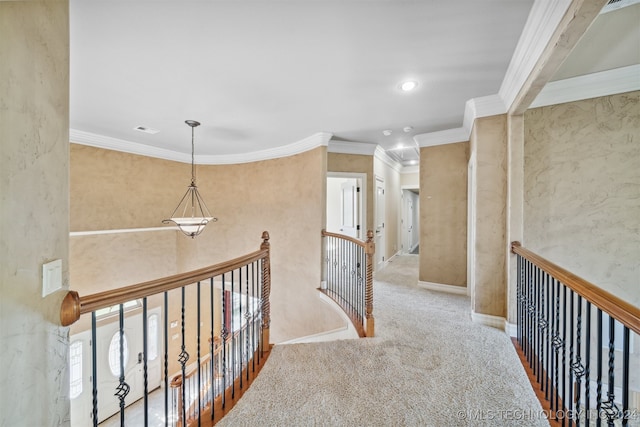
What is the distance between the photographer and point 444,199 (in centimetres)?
405

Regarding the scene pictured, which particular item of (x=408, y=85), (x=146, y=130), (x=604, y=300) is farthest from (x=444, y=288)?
(x=146, y=130)

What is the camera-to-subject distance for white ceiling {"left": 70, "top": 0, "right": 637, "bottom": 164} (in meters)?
1.60

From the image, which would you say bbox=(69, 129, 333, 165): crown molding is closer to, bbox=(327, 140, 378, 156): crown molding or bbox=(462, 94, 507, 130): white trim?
bbox=(327, 140, 378, 156): crown molding

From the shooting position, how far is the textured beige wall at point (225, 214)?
4.15m

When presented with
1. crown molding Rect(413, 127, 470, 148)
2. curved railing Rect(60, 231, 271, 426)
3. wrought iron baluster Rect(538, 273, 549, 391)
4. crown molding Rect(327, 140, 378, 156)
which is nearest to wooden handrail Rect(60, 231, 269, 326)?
curved railing Rect(60, 231, 271, 426)

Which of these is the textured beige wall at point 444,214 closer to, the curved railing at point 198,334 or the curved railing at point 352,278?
the curved railing at point 352,278

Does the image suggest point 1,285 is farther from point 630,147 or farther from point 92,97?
point 630,147

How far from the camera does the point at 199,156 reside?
5.55 m

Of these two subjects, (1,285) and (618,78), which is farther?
(618,78)

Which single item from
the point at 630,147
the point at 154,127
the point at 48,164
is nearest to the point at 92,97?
the point at 154,127

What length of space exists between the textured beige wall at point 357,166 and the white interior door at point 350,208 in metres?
0.24

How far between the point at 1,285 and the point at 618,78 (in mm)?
4033

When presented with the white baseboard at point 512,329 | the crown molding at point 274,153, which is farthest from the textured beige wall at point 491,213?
the crown molding at point 274,153

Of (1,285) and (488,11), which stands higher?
(488,11)
